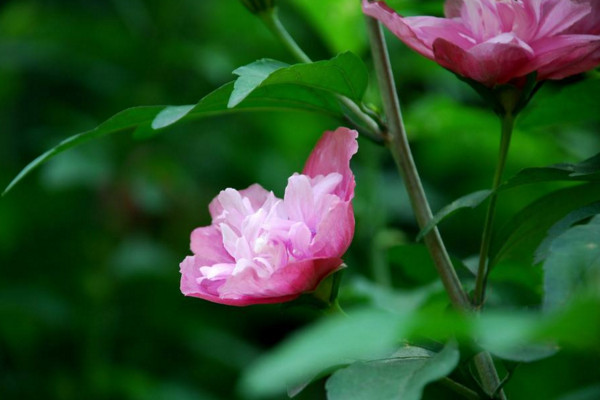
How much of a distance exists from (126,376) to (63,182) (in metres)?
0.33

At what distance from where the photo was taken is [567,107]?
0.61 meters

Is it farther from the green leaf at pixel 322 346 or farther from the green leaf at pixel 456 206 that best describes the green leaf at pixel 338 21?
the green leaf at pixel 322 346

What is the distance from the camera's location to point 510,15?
1.59 ft

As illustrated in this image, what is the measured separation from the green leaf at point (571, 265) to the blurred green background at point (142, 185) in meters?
0.86

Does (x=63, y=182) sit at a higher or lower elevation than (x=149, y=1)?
lower

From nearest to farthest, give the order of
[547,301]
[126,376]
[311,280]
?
[547,301] → [311,280] → [126,376]

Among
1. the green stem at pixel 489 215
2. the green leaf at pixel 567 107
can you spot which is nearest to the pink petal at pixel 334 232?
the green stem at pixel 489 215

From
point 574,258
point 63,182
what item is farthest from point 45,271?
point 574,258

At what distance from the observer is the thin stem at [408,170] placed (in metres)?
0.52

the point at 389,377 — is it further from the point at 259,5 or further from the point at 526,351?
the point at 259,5

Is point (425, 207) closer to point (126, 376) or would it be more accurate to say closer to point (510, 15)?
point (510, 15)

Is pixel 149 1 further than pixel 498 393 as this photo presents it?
Yes

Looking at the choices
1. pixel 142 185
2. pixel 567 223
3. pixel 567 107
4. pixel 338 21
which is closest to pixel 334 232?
pixel 567 223

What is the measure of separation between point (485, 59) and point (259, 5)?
0.19 m
